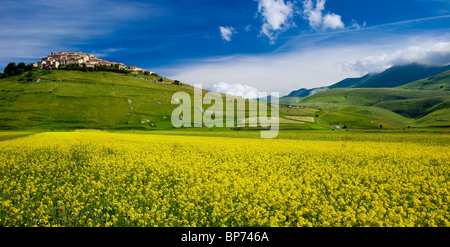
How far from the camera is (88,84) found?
136125mm

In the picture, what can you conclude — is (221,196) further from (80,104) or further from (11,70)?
(11,70)

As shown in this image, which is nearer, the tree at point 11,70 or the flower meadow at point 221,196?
the flower meadow at point 221,196

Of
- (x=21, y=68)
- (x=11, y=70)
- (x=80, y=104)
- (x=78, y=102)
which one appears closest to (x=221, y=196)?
(x=80, y=104)

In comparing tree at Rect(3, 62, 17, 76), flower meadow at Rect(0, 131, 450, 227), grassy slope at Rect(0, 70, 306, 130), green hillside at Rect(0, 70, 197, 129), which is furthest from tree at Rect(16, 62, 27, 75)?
flower meadow at Rect(0, 131, 450, 227)

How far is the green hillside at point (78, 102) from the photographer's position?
92125 mm

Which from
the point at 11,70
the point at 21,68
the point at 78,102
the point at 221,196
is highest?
the point at 21,68

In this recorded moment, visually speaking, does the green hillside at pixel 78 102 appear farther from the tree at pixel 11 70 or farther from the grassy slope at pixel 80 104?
the tree at pixel 11 70

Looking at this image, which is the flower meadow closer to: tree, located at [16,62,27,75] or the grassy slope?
the grassy slope

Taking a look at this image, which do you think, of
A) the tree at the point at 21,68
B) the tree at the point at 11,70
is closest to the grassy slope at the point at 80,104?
the tree at the point at 11,70

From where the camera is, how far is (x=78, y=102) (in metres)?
110

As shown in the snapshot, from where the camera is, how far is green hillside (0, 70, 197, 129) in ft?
302

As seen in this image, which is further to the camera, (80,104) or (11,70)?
(11,70)
